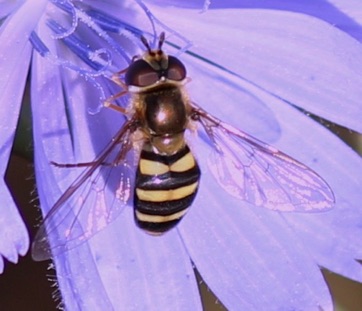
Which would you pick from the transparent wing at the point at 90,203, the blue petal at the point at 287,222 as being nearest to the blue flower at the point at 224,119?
the blue petal at the point at 287,222

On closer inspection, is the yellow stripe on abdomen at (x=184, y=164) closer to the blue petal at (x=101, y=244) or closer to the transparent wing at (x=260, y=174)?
the transparent wing at (x=260, y=174)

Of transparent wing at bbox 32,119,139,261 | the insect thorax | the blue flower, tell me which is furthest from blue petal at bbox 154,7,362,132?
transparent wing at bbox 32,119,139,261

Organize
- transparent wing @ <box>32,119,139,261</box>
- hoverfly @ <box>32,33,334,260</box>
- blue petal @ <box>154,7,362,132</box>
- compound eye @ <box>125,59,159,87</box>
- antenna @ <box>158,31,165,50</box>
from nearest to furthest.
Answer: transparent wing @ <box>32,119,139,261</box>
hoverfly @ <box>32,33,334,260</box>
compound eye @ <box>125,59,159,87</box>
antenna @ <box>158,31,165,50</box>
blue petal @ <box>154,7,362,132</box>

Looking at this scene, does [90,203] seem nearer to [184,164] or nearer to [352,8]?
[184,164]

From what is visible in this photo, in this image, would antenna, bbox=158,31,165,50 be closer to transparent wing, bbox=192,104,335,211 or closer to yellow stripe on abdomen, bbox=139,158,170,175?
transparent wing, bbox=192,104,335,211

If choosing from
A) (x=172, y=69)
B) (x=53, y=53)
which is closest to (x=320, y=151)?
(x=172, y=69)

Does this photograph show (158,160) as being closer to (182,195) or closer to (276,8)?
(182,195)
